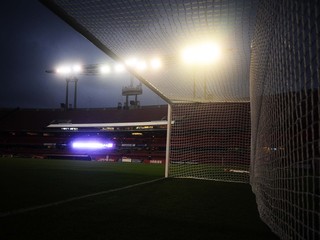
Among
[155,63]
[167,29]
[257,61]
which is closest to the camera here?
[167,29]

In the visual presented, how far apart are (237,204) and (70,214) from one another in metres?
2.34

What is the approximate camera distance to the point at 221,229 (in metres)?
2.58

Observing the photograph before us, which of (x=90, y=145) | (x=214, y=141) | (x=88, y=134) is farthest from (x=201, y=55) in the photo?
(x=88, y=134)

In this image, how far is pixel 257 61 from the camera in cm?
436

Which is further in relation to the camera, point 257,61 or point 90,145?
point 90,145

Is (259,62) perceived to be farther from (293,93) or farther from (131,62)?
(131,62)

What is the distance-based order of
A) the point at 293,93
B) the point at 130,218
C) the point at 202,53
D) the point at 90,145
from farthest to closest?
the point at 90,145 → the point at 202,53 → the point at 130,218 → the point at 293,93

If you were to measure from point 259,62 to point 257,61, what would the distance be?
22 centimetres

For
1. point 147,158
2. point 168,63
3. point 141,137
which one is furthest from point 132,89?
point 168,63

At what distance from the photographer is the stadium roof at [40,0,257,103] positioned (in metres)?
3.27

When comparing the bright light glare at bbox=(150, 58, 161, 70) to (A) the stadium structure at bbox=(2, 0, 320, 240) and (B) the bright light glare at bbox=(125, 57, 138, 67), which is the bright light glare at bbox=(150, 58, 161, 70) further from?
(B) the bright light glare at bbox=(125, 57, 138, 67)

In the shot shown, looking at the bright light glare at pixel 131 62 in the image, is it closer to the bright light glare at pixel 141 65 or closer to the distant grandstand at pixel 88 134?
the bright light glare at pixel 141 65

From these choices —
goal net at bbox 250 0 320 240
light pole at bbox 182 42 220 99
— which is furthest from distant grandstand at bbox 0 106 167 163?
goal net at bbox 250 0 320 240

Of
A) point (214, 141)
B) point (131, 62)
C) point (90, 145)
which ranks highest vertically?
point (131, 62)
